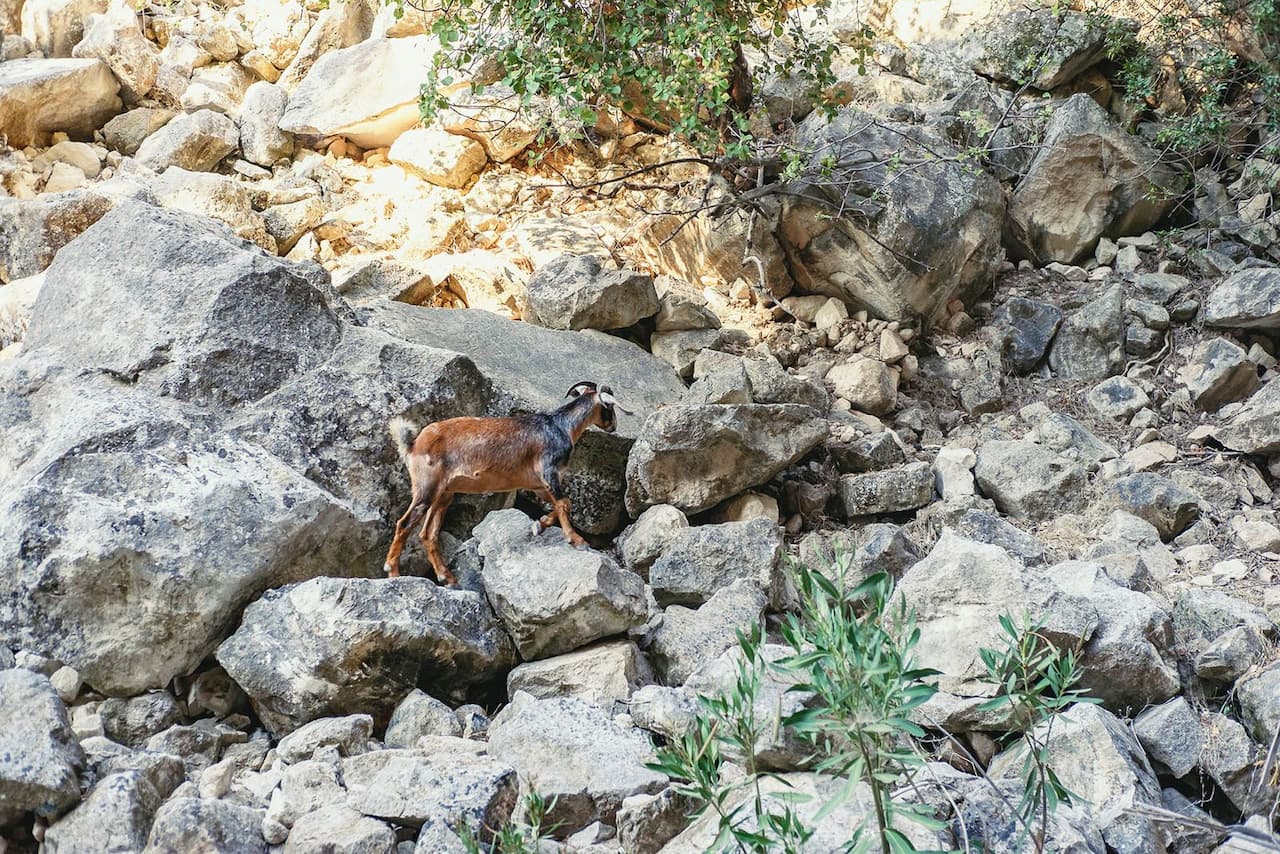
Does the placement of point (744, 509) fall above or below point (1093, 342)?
below

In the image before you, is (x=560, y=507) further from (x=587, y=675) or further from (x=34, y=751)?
(x=34, y=751)

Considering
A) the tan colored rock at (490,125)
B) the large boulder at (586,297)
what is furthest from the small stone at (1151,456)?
the tan colored rock at (490,125)

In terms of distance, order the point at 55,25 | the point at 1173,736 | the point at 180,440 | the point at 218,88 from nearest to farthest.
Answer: the point at 1173,736
the point at 180,440
the point at 218,88
the point at 55,25

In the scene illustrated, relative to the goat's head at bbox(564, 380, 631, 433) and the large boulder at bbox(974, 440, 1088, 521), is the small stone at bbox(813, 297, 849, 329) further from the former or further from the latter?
the goat's head at bbox(564, 380, 631, 433)

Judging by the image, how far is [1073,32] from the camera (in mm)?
9234

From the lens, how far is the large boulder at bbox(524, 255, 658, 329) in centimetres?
749

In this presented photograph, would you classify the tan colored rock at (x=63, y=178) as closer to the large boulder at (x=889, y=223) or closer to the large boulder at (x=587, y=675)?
the large boulder at (x=889, y=223)

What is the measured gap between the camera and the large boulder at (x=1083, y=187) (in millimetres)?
8820

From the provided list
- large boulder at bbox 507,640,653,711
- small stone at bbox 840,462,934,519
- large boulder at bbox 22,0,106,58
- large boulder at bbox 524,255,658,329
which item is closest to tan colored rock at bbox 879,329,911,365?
small stone at bbox 840,462,934,519

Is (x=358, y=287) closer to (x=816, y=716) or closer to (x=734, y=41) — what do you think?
(x=734, y=41)

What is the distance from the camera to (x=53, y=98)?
9.33 metres

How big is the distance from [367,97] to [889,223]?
15.2ft

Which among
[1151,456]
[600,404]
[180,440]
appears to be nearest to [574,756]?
[600,404]

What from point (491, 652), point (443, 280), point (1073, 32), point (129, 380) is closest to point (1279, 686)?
point (491, 652)
